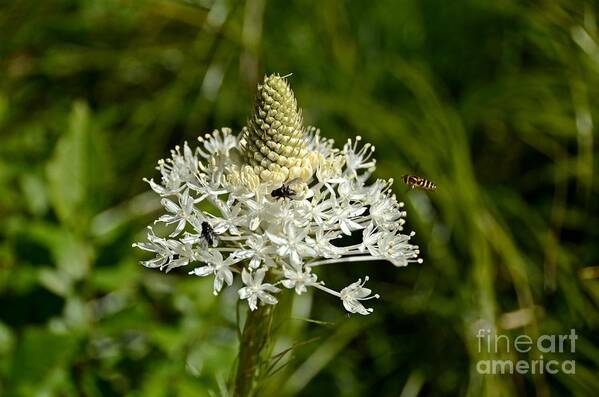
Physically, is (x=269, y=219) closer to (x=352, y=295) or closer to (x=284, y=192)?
(x=284, y=192)

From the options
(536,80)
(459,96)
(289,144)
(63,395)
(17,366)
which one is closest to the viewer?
(289,144)

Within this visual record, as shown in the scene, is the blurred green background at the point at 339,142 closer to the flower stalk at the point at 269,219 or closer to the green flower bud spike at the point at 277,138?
the flower stalk at the point at 269,219

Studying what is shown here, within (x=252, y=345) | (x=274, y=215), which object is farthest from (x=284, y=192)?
(x=252, y=345)

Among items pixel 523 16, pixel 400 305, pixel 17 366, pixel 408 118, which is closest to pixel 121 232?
pixel 17 366

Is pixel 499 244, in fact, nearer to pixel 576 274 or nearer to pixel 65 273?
pixel 576 274

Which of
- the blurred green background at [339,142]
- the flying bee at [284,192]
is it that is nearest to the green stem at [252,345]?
the flying bee at [284,192]

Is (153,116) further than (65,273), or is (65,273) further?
(153,116)
